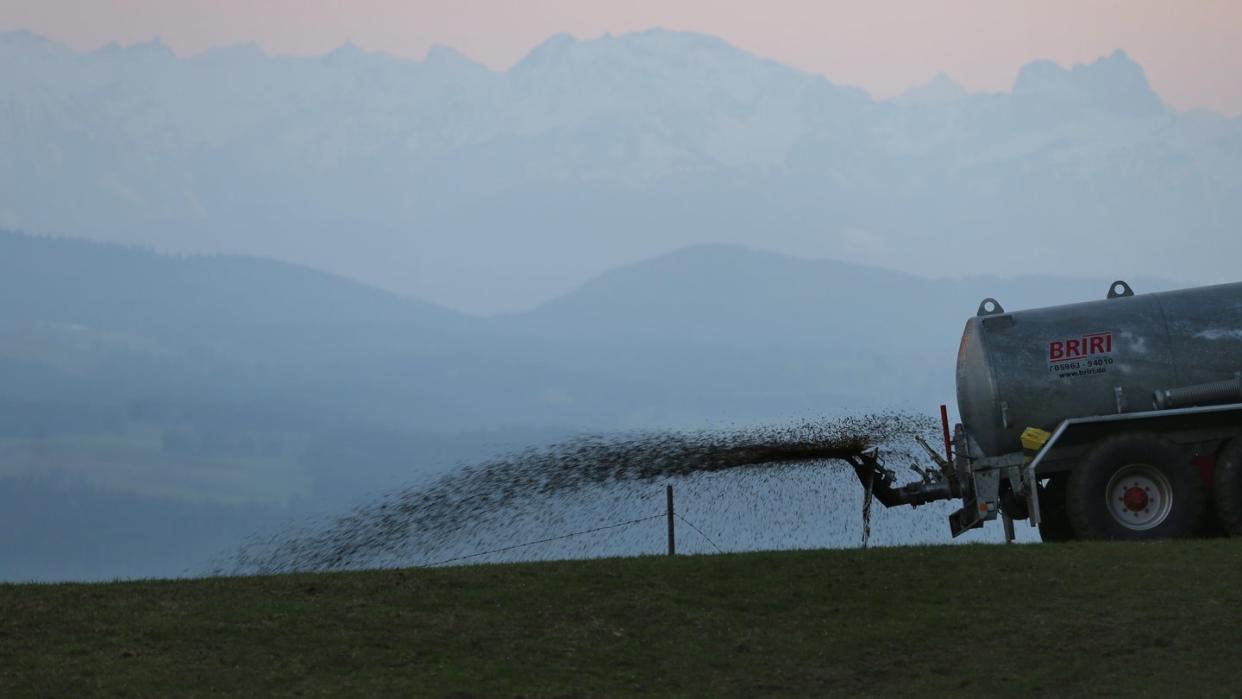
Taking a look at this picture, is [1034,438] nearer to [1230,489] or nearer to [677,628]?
[1230,489]

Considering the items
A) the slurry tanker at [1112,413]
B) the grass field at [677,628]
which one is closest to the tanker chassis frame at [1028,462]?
the slurry tanker at [1112,413]

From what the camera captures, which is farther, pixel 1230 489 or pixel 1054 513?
pixel 1054 513

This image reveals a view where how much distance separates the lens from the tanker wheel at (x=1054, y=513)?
2480cm

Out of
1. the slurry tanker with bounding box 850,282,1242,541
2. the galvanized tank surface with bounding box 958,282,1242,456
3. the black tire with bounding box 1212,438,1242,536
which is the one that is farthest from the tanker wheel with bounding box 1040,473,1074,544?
the black tire with bounding box 1212,438,1242,536

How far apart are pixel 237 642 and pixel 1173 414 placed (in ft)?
46.5

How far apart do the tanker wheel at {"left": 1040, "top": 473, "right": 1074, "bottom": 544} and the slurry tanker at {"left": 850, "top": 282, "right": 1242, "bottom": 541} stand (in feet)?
0.17

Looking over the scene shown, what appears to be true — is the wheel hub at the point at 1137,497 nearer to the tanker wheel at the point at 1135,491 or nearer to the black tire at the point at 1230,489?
the tanker wheel at the point at 1135,491

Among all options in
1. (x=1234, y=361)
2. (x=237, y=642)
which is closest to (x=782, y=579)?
(x=237, y=642)

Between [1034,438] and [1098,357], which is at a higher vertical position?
[1098,357]

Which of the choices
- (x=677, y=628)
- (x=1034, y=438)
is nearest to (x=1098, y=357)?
(x=1034, y=438)

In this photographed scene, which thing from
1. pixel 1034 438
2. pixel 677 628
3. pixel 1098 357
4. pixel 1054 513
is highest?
pixel 1098 357

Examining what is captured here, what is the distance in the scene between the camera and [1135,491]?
76.6 feet

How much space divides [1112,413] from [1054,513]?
2.22 m

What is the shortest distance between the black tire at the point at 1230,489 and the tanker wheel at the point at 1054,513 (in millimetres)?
2412
